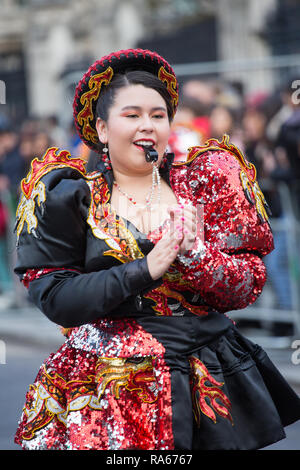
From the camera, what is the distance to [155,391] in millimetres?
3076

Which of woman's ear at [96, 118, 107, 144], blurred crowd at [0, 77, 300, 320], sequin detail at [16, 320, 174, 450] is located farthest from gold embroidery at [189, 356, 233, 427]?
blurred crowd at [0, 77, 300, 320]

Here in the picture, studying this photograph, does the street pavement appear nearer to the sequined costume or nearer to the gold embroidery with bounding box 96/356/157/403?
the sequined costume

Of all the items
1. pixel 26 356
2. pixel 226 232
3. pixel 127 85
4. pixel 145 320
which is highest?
pixel 127 85

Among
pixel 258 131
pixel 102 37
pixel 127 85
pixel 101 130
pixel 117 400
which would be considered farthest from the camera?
pixel 102 37

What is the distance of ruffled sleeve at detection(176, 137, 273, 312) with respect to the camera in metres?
3.03

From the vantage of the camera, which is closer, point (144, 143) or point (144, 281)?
point (144, 281)

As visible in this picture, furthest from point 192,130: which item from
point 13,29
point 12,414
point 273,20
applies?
point 13,29

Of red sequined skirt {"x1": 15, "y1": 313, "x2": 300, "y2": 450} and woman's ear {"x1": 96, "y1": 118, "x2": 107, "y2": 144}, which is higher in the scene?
woman's ear {"x1": 96, "y1": 118, "x2": 107, "y2": 144}

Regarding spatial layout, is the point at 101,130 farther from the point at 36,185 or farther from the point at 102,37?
the point at 102,37

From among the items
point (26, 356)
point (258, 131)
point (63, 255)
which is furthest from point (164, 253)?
point (26, 356)

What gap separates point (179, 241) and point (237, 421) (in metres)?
0.65

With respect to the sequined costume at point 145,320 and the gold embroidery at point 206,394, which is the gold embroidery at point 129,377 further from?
the gold embroidery at point 206,394

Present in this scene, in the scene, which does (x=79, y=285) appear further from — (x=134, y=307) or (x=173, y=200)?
(x=173, y=200)

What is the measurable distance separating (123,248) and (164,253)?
0.25m
